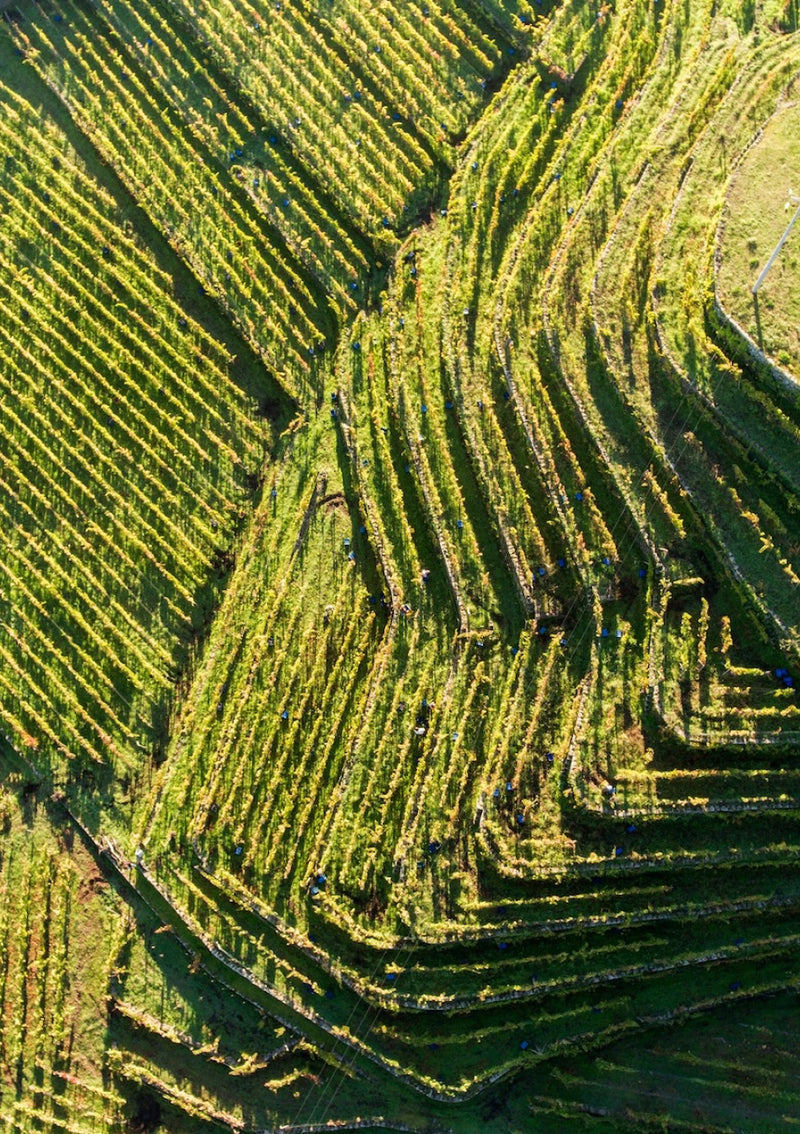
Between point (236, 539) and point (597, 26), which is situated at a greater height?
point (597, 26)

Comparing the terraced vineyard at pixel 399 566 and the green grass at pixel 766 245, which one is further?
the green grass at pixel 766 245

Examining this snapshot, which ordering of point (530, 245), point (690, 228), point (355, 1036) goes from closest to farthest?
point (355, 1036)
point (690, 228)
point (530, 245)

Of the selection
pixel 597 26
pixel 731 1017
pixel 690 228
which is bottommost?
pixel 731 1017

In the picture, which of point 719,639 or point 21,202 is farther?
point 21,202

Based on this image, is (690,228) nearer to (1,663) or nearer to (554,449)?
(554,449)

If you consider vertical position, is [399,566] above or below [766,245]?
below

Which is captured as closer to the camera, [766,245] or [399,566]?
[766,245]

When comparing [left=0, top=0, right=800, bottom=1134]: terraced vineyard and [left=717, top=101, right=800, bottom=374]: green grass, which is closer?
[left=0, top=0, right=800, bottom=1134]: terraced vineyard

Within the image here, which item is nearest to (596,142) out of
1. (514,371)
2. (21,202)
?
(514,371)
